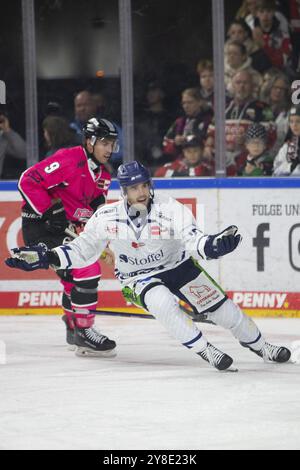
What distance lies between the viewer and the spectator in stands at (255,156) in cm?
781

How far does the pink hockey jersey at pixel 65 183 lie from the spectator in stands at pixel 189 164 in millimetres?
1305

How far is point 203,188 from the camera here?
7797 millimetres

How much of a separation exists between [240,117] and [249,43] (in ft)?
1.75

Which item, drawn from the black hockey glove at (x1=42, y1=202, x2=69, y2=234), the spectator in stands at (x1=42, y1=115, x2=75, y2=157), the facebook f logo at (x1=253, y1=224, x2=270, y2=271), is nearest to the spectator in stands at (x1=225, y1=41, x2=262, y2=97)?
the facebook f logo at (x1=253, y1=224, x2=270, y2=271)

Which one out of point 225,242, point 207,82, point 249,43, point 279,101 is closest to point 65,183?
point 225,242

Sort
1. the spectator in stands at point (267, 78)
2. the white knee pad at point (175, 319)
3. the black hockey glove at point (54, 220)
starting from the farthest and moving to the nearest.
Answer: the spectator in stands at point (267, 78)
the black hockey glove at point (54, 220)
the white knee pad at point (175, 319)

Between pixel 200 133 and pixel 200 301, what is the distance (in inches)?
94.4

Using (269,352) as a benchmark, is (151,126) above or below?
above

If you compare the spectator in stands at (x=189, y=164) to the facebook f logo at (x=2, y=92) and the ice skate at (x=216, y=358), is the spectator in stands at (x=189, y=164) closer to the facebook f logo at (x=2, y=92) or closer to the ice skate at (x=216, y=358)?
the facebook f logo at (x=2, y=92)

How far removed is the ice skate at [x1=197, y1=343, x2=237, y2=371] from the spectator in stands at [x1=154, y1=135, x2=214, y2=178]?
239 centimetres

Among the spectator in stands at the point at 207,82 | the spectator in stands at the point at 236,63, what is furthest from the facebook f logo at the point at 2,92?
the spectator in stands at the point at 236,63

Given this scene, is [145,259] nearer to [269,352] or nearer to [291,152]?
[269,352]

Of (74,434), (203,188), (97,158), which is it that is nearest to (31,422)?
(74,434)

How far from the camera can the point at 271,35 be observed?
8.06 m
